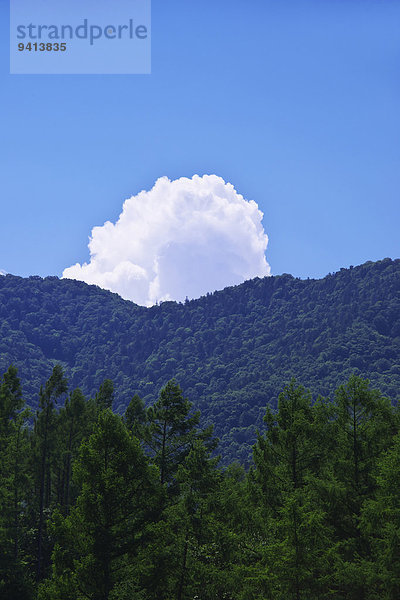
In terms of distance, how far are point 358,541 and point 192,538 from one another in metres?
7.66

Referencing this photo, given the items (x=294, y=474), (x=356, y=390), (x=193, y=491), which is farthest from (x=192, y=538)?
(x=356, y=390)

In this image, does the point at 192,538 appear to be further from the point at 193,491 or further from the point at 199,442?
the point at 199,442

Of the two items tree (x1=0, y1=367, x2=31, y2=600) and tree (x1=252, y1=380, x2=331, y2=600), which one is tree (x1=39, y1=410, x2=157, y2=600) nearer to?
tree (x1=252, y1=380, x2=331, y2=600)

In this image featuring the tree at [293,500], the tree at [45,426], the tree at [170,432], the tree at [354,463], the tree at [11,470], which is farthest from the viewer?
the tree at [45,426]

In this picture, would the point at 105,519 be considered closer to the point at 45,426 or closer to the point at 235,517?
the point at 235,517

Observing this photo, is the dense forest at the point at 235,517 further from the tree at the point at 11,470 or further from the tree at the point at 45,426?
the tree at the point at 45,426

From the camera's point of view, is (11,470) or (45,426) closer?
(11,470)

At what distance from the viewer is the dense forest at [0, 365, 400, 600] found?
21.3m

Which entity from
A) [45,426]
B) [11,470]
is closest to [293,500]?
[11,470]

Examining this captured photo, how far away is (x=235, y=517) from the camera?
88.9 feet

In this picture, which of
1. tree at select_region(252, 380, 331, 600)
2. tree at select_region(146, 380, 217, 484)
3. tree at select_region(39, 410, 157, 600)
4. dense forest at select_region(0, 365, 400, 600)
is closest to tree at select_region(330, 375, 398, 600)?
dense forest at select_region(0, 365, 400, 600)

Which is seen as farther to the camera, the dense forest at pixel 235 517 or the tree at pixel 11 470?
the tree at pixel 11 470

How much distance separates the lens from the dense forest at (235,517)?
70.0ft

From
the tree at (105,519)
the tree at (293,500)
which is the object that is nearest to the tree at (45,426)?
the tree at (293,500)
